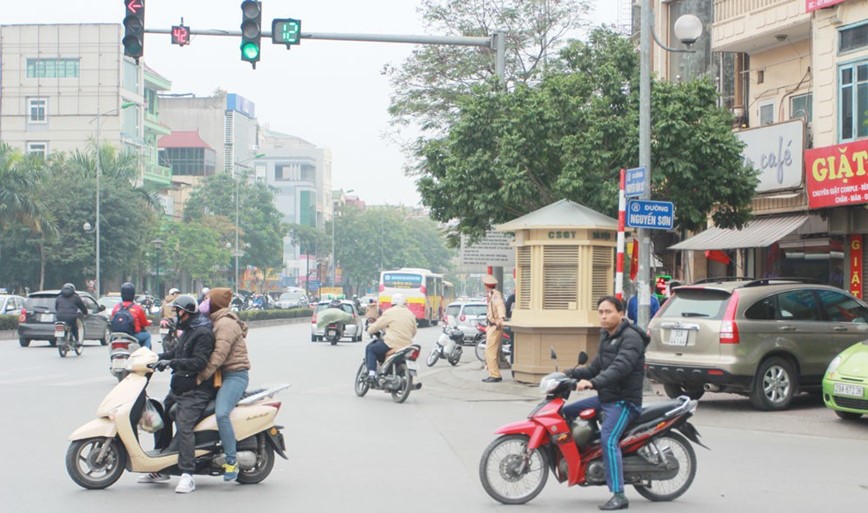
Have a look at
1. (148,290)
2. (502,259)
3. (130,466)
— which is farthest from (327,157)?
(130,466)

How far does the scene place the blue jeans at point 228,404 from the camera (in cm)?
932

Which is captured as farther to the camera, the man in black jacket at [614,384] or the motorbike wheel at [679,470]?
the motorbike wheel at [679,470]

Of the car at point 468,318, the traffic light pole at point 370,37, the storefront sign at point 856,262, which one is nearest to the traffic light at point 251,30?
the traffic light pole at point 370,37

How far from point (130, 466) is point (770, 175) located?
60.6 feet

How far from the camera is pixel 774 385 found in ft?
51.2

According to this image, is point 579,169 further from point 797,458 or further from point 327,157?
point 327,157

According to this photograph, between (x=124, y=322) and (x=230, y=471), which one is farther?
(x=124, y=322)

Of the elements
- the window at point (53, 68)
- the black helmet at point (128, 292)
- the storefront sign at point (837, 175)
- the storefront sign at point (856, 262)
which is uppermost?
the window at point (53, 68)

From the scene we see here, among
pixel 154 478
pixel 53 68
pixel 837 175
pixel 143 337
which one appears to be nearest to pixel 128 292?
pixel 143 337

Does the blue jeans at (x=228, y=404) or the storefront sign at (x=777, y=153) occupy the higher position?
the storefront sign at (x=777, y=153)

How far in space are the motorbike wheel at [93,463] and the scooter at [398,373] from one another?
8592 mm

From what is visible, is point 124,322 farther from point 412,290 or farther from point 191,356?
point 412,290

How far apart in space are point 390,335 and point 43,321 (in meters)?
17.6

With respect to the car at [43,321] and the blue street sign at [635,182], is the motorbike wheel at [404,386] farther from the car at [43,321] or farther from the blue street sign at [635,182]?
the car at [43,321]
